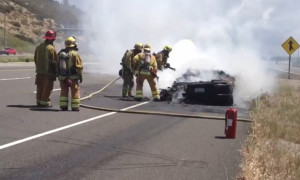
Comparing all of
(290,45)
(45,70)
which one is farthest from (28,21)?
(45,70)

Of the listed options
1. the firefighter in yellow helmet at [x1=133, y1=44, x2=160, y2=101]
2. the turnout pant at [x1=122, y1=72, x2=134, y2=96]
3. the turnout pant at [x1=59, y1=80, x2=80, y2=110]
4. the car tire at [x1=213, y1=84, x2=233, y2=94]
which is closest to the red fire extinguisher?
the turnout pant at [x1=59, y1=80, x2=80, y2=110]

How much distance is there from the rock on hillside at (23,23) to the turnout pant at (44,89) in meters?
75.7

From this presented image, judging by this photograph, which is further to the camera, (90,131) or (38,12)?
(38,12)

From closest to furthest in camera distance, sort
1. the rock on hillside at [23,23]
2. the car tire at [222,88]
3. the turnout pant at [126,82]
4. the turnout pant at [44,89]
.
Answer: the turnout pant at [44,89]
the car tire at [222,88]
the turnout pant at [126,82]
the rock on hillside at [23,23]

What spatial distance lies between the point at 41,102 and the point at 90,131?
387 cm

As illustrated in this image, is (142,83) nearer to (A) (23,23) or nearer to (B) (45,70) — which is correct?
(B) (45,70)

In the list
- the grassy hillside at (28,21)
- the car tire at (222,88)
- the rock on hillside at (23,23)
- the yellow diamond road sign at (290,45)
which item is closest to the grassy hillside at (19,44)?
the grassy hillside at (28,21)

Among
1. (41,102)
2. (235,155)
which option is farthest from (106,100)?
(235,155)

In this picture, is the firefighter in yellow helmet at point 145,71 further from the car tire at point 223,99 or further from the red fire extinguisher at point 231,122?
the red fire extinguisher at point 231,122

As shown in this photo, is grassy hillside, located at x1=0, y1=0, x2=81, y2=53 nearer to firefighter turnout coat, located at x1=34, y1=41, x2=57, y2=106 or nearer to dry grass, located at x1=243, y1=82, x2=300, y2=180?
firefighter turnout coat, located at x1=34, y1=41, x2=57, y2=106

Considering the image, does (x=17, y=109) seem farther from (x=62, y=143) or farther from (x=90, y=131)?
(x=62, y=143)

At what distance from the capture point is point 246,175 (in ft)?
20.6

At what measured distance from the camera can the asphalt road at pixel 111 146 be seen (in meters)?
6.57

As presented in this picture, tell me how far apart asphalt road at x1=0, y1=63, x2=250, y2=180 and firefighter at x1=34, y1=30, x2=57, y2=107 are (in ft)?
1.20
